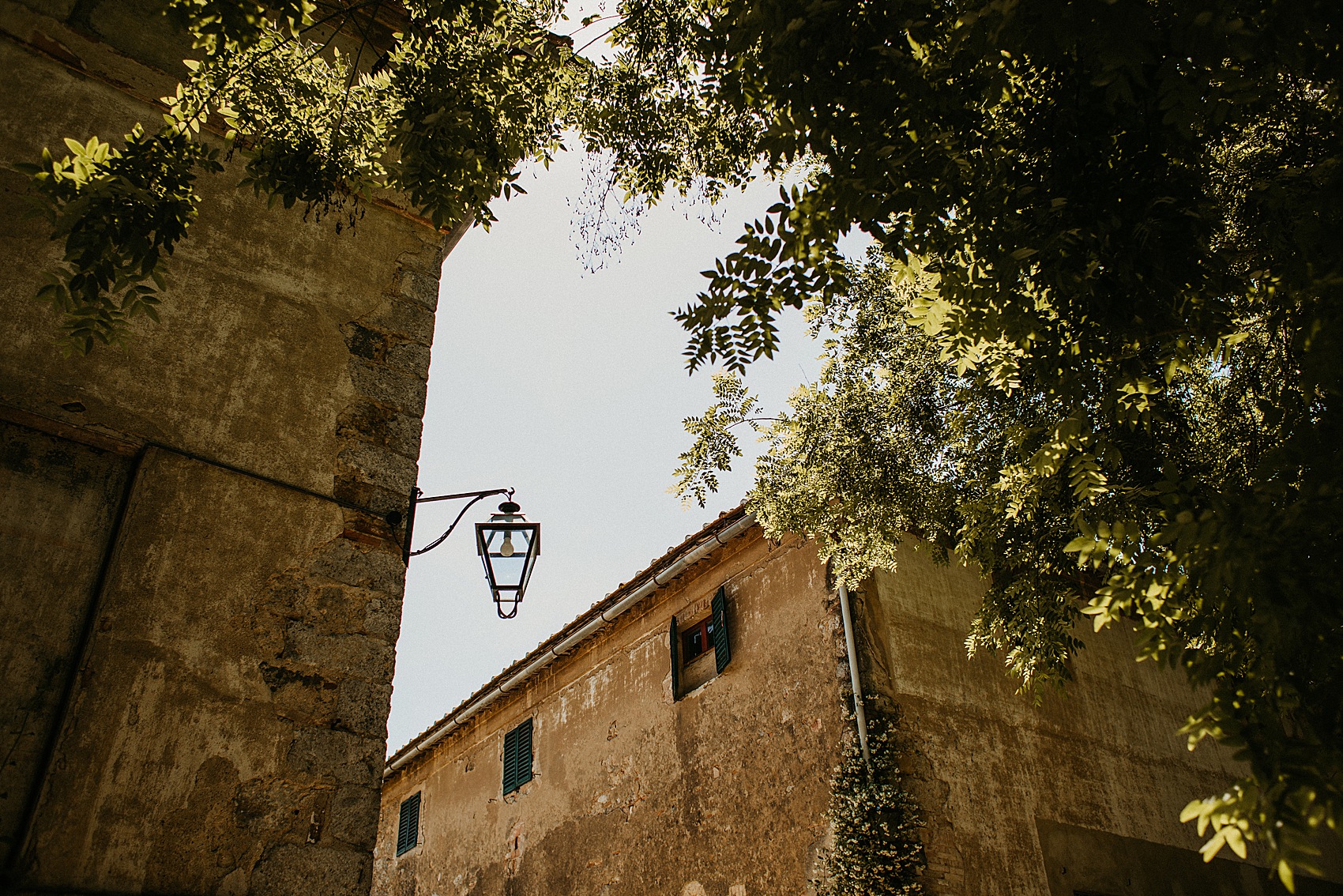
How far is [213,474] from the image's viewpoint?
14.1ft

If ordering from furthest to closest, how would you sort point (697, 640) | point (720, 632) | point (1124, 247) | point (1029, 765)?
point (697, 640) < point (720, 632) < point (1029, 765) < point (1124, 247)

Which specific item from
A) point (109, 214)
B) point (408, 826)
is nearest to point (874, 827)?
point (109, 214)

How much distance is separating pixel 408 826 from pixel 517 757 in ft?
12.2

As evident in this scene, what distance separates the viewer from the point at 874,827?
696cm

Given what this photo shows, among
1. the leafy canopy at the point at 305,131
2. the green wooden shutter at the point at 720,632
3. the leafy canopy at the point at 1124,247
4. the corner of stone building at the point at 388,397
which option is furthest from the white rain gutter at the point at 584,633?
the leafy canopy at the point at 1124,247

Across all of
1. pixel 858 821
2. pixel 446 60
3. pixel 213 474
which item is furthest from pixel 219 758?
pixel 858 821

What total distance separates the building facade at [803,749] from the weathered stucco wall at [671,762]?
3 centimetres

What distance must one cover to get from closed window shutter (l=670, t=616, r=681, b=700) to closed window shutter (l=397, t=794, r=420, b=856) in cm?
677

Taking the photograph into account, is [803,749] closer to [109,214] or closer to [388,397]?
[388,397]

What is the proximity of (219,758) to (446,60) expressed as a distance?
3217 millimetres

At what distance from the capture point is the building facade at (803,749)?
771 cm

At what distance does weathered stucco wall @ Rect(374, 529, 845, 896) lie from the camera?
799cm

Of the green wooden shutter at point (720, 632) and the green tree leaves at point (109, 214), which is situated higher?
the green wooden shutter at point (720, 632)

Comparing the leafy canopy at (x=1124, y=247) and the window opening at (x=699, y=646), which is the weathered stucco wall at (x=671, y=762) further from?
the leafy canopy at (x=1124, y=247)
